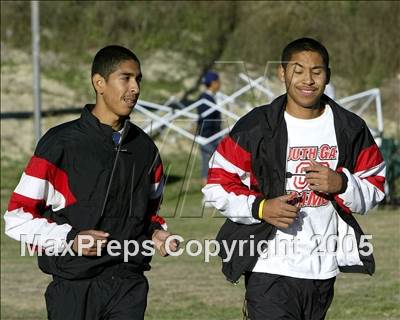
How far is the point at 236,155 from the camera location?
598 centimetres

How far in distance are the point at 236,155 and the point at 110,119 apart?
65 centimetres

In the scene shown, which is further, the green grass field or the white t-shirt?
the green grass field

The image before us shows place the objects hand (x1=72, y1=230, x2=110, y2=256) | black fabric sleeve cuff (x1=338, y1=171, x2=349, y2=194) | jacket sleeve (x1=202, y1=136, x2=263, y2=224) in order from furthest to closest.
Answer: jacket sleeve (x1=202, y1=136, x2=263, y2=224) < black fabric sleeve cuff (x1=338, y1=171, x2=349, y2=194) < hand (x1=72, y1=230, x2=110, y2=256)

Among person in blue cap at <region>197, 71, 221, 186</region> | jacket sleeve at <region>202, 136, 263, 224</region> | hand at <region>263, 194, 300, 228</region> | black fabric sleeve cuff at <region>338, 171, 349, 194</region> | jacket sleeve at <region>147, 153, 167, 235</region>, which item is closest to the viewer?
hand at <region>263, 194, 300, 228</region>

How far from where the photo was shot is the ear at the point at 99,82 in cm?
595

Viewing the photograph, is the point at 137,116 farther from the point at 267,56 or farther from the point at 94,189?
the point at 94,189

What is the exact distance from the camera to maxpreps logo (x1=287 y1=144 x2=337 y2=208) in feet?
19.4

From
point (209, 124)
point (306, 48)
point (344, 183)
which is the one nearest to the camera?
point (344, 183)

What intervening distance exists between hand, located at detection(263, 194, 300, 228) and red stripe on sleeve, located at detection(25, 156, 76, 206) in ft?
3.07

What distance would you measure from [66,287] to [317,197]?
1311 millimetres

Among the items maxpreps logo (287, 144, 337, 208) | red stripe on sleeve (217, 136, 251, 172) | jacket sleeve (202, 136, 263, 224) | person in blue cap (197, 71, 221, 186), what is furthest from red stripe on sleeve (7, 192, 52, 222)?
person in blue cap (197, 71, 221, 186)

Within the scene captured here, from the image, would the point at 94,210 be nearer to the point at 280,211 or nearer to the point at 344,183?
the point at 280,211

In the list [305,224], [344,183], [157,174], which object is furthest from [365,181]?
[157,174]

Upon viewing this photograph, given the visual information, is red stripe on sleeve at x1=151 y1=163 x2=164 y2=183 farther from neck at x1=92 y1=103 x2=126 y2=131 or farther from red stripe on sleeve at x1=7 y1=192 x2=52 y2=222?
red stripe on sleeve at x1=7 y1=192 x2=52 y2=222
